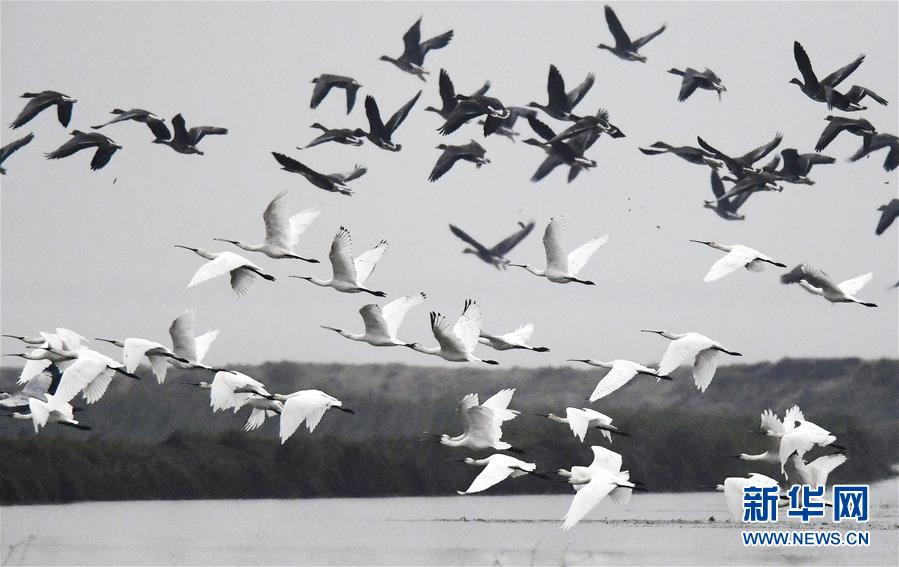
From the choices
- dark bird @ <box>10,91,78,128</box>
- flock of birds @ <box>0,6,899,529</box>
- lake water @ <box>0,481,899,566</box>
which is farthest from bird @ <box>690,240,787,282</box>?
dark bird @ <box>10,91,78,128</box>

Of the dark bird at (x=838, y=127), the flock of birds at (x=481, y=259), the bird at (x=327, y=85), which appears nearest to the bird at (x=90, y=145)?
the flock of birds at (x=481, y=259)

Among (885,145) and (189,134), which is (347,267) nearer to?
(189,134)

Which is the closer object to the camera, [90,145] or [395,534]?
[90,145]

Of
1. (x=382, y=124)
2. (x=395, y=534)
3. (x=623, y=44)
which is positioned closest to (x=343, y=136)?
(x=382, y=124)

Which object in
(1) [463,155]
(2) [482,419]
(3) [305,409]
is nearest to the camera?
(3) [305,409]

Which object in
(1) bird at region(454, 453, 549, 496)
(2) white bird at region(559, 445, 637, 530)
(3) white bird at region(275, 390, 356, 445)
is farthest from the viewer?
(1) bird at region(454, 453, 549, 496)

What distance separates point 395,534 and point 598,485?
1208 centimetres

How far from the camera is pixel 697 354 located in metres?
25.2

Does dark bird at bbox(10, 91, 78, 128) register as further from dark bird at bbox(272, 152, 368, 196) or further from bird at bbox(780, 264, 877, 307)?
bird at bbox(780, 264, 877, 307)

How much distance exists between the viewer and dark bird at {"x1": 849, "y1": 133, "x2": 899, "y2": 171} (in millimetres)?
27200

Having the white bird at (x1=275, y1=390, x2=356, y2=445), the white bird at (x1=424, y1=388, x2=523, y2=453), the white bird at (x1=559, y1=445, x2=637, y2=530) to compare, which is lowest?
the white bird at (x1=424, y1=388, x2=523, y2=453)

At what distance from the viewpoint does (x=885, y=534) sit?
3241 centimetres

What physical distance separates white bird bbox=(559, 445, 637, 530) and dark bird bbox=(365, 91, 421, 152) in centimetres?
529

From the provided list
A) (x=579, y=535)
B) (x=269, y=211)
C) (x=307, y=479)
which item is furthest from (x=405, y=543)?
(x=269, y=211)
